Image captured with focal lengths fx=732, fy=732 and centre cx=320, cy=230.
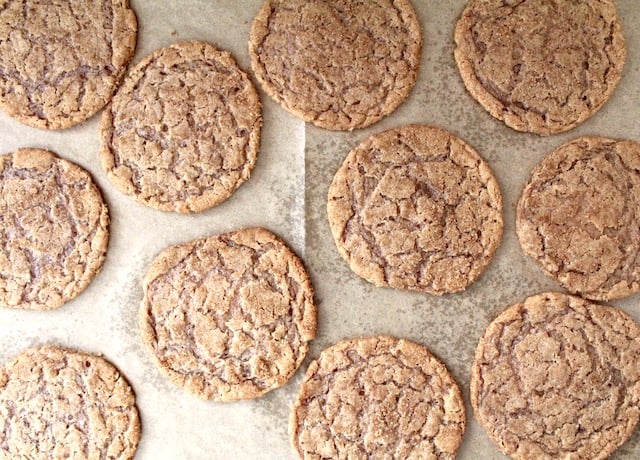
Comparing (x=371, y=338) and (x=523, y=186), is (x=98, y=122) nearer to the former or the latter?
(x=371, y=338)

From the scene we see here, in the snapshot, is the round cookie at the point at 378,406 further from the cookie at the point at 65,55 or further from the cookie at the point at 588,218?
the cookie at the point at 65,55

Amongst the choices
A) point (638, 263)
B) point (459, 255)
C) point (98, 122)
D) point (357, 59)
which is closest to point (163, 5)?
point (98, 122)

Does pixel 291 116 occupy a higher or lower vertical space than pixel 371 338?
higher

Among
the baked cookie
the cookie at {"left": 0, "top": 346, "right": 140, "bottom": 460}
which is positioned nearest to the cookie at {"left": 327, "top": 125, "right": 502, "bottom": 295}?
the baked cookie

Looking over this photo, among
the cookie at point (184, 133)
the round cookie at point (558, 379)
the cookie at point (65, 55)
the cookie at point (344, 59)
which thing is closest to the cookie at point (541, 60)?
the cookie at point (344, 59)

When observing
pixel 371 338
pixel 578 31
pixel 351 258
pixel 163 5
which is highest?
pixel 578 31

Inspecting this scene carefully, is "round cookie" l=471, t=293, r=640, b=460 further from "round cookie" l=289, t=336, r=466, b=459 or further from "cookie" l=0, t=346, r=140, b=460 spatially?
"cookie" l=0, t=346, r=140, b=460
